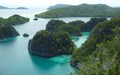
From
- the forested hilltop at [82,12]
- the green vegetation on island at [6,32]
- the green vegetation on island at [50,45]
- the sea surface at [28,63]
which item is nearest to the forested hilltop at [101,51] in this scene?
the sea surface at [28,63]

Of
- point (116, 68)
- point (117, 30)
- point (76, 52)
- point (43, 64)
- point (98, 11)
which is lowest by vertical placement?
point (98, 11)

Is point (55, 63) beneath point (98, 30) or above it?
beneath

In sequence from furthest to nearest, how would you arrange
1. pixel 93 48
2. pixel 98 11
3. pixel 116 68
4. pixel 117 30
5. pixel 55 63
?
pixel 98 11
pixel 55 63
pixel 93 48
pixel 117 30
pixel 116 68

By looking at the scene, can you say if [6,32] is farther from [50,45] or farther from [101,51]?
[101,51]

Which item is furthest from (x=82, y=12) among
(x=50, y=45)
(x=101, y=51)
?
(x=101, y=51)

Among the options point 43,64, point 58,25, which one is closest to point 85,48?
point 43,64

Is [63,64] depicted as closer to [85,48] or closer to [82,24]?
[85,48]

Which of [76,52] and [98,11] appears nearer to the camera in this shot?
[76,52]

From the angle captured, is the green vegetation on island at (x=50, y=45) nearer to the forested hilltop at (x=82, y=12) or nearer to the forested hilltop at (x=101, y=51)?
the forested hilltop at (x=101, y=51)
